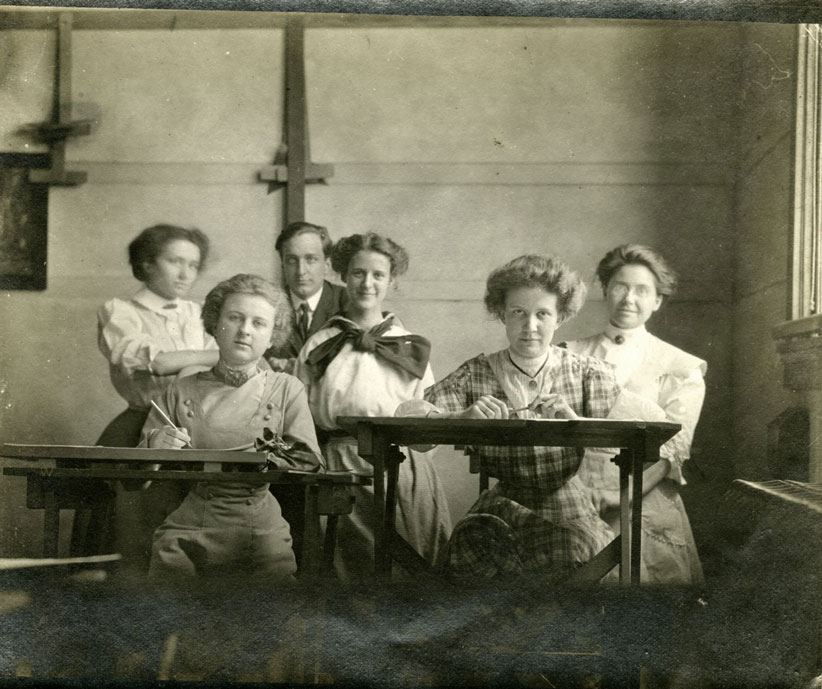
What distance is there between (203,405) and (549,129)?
146 centimetres

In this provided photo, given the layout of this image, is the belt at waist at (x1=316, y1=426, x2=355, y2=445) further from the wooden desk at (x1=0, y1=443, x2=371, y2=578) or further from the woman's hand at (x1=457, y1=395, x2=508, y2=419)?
the woman's hand at (x1=457, y1=395, x2=508, y2=419)

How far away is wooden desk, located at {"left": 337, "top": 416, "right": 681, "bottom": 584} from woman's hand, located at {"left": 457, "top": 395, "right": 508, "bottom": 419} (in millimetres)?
22

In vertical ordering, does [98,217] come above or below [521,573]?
above

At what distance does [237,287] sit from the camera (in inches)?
134

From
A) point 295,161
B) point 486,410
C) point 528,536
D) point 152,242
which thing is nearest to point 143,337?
point 152,242

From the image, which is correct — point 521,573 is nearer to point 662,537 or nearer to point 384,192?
point 662,537

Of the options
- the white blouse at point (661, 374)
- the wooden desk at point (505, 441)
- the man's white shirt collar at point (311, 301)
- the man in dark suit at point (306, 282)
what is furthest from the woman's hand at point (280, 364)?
the white blouse at point (661, 374)

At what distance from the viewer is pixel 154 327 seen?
3443mm

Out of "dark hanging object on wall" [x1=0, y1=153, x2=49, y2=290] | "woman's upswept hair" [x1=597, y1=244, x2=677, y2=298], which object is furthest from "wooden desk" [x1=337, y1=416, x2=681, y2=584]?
"dark hanging object on wall" [x1=0, y1=153, x2=49, y2=290]

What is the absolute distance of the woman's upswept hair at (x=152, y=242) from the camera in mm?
3441

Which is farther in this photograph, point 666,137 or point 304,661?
point 666,137

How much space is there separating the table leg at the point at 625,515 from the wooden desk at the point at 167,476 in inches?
31.6

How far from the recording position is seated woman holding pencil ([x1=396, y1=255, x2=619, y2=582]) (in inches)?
129

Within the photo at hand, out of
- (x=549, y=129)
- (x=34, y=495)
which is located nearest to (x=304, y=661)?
(x=34, y=495)
